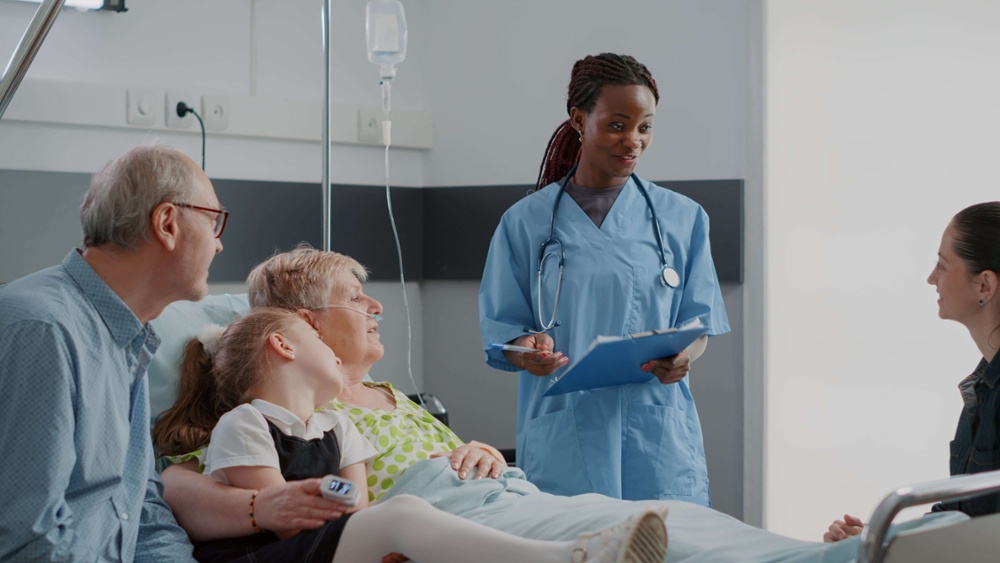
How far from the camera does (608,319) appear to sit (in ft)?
7.72

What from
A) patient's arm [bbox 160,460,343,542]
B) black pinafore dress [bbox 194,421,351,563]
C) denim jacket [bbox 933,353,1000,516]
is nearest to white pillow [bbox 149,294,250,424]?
patient's arm [bbox 160,460,343,542]

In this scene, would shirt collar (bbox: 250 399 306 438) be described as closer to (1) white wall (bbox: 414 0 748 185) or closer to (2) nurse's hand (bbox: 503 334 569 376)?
(2) nurse's hand (bbox: 503 334 569 376)

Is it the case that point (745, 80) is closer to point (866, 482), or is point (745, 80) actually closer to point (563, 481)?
point (866, 482)

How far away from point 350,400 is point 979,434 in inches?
47.3

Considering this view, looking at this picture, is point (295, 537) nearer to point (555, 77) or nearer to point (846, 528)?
point (846, 528)

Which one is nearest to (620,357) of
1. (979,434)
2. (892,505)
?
(979,434)

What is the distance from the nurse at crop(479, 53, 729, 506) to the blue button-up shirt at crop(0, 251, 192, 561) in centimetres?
90

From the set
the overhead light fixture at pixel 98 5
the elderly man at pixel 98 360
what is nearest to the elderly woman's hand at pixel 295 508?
the elderly man at pixel 98 360

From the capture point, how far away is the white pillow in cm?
206

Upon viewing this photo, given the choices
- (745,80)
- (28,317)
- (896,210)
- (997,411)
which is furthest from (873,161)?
(28,317)

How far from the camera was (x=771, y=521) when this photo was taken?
3.29 m

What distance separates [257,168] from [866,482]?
219cm

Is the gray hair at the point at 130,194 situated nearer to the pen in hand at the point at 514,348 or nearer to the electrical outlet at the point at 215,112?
the pen in hand at the point at 514,348

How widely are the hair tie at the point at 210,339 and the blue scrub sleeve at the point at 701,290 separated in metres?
1.02
